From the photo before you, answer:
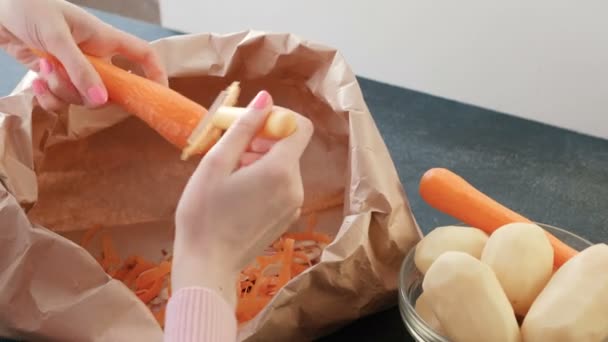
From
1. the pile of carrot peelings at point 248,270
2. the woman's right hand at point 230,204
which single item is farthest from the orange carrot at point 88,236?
the woman's right hand at point 230,204

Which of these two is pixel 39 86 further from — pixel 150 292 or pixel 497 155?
pixel 497 155

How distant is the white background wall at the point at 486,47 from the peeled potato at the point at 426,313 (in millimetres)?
510

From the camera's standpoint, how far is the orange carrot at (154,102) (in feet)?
1.91

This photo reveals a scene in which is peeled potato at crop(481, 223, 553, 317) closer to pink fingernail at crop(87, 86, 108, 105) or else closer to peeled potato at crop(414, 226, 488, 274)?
peeled potato at crop(414, 226, 488, 274)

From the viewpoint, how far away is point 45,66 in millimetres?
640

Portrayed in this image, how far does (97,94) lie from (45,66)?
2.5 inches

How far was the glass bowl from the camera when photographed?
21.6 inches

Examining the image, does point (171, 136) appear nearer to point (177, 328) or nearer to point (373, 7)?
point (177, 328)

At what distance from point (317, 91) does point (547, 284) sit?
28 centimetres

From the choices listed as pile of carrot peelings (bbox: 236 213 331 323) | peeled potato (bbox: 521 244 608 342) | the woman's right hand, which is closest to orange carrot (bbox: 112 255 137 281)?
pile of carrot peelings (bbox: 236 213 331 323)

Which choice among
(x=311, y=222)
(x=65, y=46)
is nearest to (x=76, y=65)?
(x=65, y=46)

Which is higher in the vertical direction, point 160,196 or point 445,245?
point 445,245

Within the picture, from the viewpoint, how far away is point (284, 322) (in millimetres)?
558

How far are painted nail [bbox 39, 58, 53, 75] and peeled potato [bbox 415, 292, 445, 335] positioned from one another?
1.19 feet
